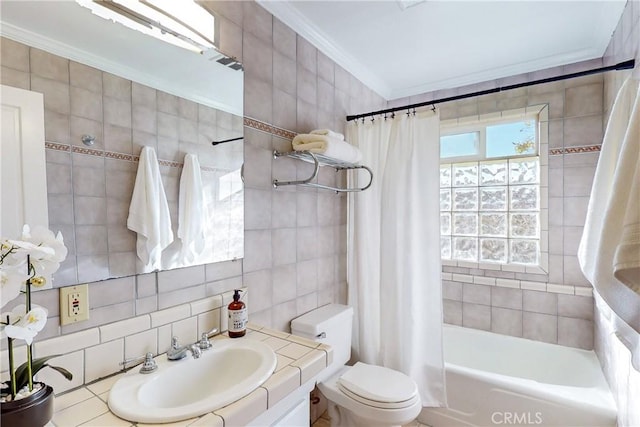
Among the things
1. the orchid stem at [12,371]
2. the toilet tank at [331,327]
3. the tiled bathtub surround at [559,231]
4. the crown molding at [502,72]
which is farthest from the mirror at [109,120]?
the tiled bathtub surround at [559,231]

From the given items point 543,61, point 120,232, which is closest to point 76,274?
point 120,232

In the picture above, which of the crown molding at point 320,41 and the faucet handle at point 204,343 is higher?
the crown molding at point 320,41

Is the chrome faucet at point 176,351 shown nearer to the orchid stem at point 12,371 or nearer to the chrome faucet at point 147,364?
the chrome faucet at point 147,364

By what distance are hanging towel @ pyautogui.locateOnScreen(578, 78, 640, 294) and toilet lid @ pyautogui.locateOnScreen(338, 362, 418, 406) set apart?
98 cm

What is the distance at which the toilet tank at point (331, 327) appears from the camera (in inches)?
68.6

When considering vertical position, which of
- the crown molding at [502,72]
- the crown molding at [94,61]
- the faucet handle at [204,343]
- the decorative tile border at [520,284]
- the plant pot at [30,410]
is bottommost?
the decorative tile border at [520,284]

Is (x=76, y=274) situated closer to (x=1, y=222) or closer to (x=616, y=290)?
(x=1, y=222)

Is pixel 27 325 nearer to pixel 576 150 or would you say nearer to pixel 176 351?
pixel 176 351

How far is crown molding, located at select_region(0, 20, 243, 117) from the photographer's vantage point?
871 mm

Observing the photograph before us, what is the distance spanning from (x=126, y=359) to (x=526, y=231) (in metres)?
2.68

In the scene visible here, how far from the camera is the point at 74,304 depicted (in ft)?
3.10

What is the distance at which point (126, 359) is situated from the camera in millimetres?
1050

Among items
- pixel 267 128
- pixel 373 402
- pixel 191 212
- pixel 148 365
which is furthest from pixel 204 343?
pixel 267 128

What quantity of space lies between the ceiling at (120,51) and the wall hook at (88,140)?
237 millimetres
